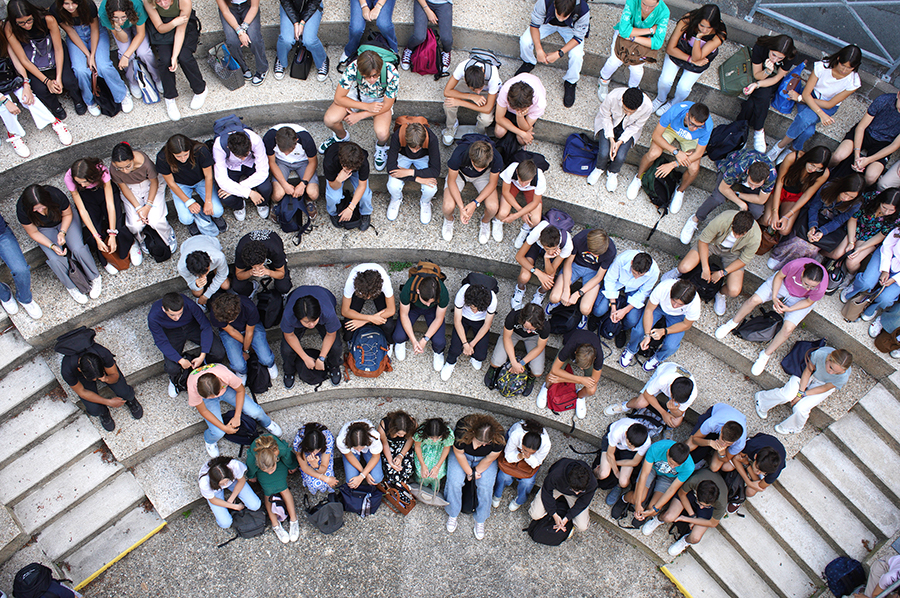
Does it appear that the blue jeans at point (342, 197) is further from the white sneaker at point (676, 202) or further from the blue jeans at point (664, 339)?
the white sneaker at point (676, 202)

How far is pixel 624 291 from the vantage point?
7.24 m

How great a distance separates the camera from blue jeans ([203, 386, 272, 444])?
695cm

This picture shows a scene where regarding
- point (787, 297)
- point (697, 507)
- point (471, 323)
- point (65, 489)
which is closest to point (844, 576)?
point (697, 507)

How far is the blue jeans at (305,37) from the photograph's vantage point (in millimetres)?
7434

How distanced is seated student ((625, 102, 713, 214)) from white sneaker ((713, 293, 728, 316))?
1.37 m

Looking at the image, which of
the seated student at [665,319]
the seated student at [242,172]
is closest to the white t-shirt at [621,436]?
the seated student at [665,319]

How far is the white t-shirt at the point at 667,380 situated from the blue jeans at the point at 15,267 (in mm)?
6792

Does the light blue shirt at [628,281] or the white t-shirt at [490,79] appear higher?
the white t-shirt at [490,79]

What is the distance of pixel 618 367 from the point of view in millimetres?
7500

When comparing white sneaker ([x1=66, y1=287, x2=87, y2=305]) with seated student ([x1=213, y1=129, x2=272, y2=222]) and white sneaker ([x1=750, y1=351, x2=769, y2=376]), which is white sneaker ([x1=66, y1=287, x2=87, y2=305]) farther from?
white sneaker ([x1=750, y1=351, x2=769, y2=376])

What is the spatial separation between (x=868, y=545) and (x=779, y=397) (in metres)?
1.80

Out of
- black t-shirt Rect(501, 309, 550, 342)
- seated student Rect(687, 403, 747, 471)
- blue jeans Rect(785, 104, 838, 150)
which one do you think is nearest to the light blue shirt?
black t-shirt Rect(501, 309, 550, 342)

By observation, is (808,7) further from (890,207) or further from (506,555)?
(506,555)

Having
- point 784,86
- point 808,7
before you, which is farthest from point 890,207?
point 808,7
